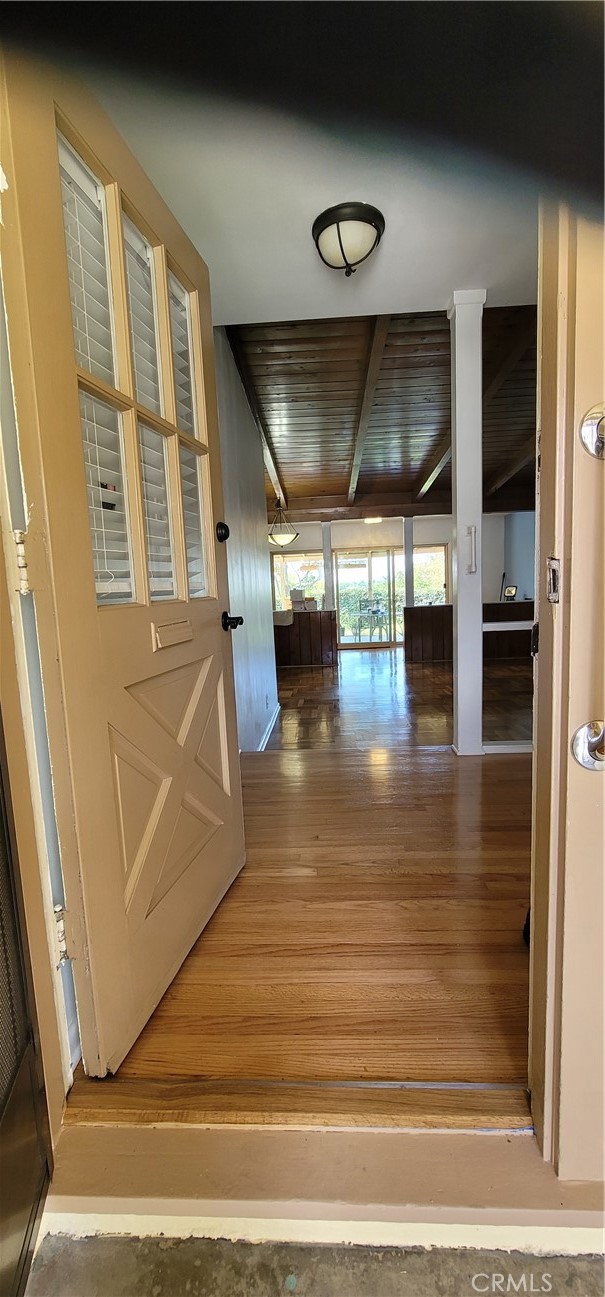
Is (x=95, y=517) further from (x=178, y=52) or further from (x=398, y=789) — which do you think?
(x=398, y=789)

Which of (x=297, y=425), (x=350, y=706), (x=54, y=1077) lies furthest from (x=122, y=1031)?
(x=297, y=425)

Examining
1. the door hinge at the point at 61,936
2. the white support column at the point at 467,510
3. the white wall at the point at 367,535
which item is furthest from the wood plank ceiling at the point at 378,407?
the door hinge at the point at 61,936

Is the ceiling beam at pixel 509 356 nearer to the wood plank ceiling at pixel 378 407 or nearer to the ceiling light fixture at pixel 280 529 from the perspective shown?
the wood plank ceiling at pixel 378 407

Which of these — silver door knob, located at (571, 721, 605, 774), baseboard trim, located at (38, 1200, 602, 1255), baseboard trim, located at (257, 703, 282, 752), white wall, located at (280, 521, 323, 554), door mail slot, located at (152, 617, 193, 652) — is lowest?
baseboard trim, located at (257, 703, 282, 752)

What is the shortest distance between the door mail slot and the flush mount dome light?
69.9 inches

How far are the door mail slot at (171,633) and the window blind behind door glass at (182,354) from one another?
0.59 metres

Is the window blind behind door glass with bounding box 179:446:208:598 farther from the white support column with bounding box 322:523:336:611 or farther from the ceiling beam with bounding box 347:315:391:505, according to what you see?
the white support column with bounding box 322:523:336:611

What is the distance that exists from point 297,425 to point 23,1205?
5.71m

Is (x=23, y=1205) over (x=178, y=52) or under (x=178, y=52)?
under

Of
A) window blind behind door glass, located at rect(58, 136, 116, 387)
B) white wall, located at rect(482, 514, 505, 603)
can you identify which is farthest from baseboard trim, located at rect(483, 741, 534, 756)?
white wall, located at rect(482, 514, 505, 603)

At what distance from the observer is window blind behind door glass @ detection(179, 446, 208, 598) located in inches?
58.8

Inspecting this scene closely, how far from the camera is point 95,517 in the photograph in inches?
42.0

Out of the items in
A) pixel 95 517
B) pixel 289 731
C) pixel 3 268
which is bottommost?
pixel 289 731

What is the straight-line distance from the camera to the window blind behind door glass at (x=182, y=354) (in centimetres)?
143
